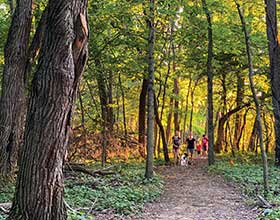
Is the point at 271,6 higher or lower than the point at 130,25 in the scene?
higher

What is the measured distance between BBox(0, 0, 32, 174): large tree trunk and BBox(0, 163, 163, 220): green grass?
1005mm

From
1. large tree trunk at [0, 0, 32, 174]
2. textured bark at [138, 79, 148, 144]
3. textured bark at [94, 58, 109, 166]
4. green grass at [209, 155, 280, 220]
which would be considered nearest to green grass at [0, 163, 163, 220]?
large tree trunk at [0, 0, 32, 174]

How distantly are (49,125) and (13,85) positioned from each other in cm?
505

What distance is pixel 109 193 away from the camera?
9992 mm

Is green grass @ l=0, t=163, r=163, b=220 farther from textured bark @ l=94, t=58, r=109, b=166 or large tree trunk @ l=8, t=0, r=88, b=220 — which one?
textured bark @ l=94, t=58, r=109, b=166

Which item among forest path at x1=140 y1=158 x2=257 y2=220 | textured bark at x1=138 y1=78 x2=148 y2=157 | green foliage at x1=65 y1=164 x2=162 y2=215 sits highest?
textured bark at x1=138 y1=78 x2=148 y2=157

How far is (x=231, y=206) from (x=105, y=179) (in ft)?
14.3

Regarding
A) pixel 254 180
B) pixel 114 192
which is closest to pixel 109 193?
pixel 114 192

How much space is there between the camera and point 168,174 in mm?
16750

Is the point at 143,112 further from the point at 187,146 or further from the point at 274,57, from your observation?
the point at 274,57

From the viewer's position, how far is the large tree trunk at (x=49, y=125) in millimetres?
5297

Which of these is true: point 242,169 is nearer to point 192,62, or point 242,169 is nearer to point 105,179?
point 105,179

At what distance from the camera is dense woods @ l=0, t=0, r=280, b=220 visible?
5340 millimetres

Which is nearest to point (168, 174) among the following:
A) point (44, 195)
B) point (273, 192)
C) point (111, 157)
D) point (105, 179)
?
point (111, 157)
